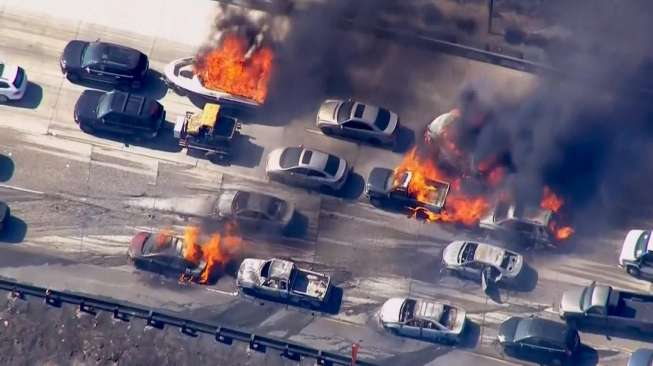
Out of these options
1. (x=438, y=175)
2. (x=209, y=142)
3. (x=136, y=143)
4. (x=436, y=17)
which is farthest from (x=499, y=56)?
(x=136, y=143)

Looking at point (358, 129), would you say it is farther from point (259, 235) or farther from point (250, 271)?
point (250, 271)

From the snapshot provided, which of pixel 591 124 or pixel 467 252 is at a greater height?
pixel 591 124

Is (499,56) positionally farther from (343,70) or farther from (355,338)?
(355,338)

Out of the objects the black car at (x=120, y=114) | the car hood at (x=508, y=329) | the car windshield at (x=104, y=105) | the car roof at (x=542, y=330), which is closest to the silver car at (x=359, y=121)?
the black car at (x=120, y=114)

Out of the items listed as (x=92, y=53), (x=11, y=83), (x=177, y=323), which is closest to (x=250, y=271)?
(x=177, y=323)

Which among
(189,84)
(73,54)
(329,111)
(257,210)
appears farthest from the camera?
(73,54)

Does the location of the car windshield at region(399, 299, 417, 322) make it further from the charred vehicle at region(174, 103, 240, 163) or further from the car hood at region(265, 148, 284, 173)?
the charred vehicle at region(174, 103, 240, 163)

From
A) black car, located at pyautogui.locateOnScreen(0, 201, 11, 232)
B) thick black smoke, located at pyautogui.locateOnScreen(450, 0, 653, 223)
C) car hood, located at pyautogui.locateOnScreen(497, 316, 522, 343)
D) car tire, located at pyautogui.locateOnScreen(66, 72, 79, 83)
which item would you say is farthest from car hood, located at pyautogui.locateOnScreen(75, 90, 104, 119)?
car hood, located at pyautogui.locateOnScreen(497, 316, 522, 343)
